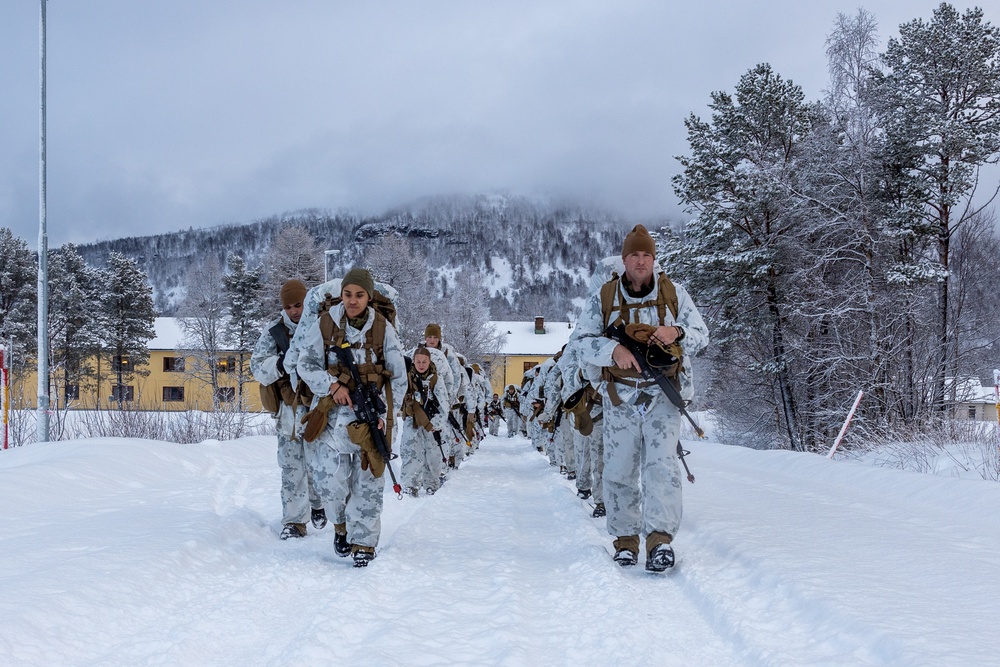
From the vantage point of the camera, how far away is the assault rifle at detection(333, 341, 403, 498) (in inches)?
220

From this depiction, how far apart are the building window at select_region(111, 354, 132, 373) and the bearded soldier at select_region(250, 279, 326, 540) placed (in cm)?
4998

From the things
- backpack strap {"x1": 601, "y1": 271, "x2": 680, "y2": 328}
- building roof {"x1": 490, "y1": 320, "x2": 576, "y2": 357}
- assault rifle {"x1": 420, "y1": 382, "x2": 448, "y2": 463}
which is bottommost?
assault rifle {"x1": 420, "y1": 382, "x2": 448, "y2": 463}

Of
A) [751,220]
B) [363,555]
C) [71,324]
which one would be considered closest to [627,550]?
[363,555]

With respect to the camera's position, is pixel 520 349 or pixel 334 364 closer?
pixel 334 364

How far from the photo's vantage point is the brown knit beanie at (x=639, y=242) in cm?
524

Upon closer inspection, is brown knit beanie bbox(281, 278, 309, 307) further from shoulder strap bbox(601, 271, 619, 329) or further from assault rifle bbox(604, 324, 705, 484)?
assault rifle bbox(604, 324, 705, 484)

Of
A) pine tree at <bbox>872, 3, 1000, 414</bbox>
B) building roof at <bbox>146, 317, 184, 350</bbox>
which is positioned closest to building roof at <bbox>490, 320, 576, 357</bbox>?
building roof at <bbox>146, 317, 184, 350</bbox>

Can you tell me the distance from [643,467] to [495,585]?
1.39 metres

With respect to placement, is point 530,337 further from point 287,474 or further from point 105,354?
point 287,474

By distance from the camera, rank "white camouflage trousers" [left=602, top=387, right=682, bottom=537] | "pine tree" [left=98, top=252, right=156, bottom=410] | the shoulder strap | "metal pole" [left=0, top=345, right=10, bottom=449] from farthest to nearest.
Answer: "pine tree" [left=98, top=252, right=156, bottom=410] < "metal pole" [left=0, top=345, right=10, bottom=449] < the shoulder strap < "white camouflage trousers" [left=602, top=387, right=682, bottom=537]

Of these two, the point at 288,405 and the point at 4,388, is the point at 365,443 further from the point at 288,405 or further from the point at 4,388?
the point at 4,388

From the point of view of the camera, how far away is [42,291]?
1201 centimetres

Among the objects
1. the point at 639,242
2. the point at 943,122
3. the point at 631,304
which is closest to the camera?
the point at 639,242

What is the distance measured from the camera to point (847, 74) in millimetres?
22781
